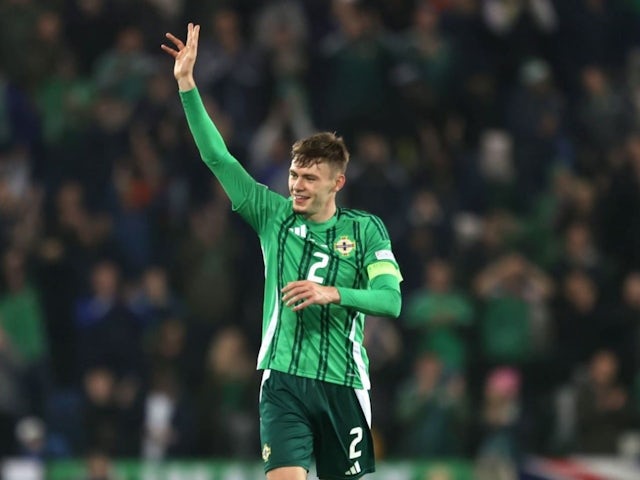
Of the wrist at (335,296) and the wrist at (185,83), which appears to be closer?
the wrist at (335,296)

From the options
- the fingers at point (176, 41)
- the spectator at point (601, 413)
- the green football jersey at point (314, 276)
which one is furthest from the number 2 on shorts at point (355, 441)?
the spectator at point (601, 413)

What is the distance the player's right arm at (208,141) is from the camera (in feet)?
21.9

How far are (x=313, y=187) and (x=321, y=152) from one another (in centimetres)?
17

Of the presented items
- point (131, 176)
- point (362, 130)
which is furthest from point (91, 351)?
point (362, 130)

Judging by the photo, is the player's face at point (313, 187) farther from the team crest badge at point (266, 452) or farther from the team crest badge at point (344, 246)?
the team crest badge at point (266, 452)

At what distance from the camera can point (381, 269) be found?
6676 millimetres

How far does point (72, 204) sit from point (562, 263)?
4710mm

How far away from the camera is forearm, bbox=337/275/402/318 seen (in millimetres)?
6371

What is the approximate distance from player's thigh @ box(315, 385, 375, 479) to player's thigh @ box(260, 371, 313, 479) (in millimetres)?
113

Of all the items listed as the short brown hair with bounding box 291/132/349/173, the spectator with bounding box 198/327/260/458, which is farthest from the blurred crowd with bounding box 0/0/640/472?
the short brown hair with bounding box 291/132/349/173

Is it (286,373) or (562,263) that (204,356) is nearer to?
(562,263)

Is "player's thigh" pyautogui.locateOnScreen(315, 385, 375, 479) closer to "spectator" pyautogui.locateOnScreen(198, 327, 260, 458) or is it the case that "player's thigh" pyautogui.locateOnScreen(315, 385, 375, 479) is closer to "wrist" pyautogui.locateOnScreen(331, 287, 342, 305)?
"wrist" pyautogui.locateOnScreen(331, 287, 342, 305)

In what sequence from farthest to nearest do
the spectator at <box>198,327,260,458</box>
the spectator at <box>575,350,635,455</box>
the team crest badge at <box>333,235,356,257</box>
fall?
the spectator at <box>575,350,635,455</box> < the spectator at <box>198,327,260,458</box> < the team crest badge at <box>333,235,356,257</box>

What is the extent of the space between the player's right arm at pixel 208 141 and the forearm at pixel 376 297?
0.72 meters
